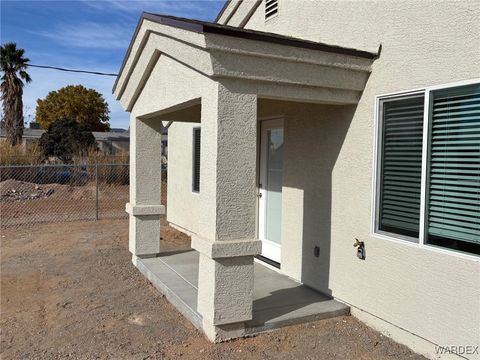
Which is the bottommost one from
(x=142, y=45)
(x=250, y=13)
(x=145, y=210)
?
(x=145, y=210)

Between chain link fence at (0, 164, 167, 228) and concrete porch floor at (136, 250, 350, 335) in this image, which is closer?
concrete porch floor at (136, 250, 350, 335)

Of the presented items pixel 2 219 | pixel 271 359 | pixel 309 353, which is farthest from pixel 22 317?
pixel 2 219

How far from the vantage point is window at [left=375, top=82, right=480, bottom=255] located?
12.0ft

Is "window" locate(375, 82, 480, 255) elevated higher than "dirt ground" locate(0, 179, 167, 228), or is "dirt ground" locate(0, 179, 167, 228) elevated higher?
"window" locate(375, 82, 480, 255)

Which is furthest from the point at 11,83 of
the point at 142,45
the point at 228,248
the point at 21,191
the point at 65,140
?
the point at 228,248

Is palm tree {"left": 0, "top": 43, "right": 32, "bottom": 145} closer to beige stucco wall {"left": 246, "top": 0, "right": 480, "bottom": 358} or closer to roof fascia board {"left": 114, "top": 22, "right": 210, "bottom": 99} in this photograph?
roof fascia board {"left": 114, "top": 22, "right": 210, "bottom": 99}

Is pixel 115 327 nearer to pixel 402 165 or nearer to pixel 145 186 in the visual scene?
pixel 145 186

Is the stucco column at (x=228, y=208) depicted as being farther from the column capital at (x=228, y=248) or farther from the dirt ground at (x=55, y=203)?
the dirt ground at (x=55, y=203)

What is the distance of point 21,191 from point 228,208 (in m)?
16.1

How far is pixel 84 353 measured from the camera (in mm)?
4199

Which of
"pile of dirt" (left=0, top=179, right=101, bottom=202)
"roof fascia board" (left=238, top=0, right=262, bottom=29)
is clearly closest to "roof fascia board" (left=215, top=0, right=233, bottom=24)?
"roof fascia board" (left=238, top=0, right=262, bottom=29)

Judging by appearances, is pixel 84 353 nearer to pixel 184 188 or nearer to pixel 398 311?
pixel 398 311

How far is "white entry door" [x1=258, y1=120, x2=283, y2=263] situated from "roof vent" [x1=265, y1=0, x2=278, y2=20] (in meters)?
1.70

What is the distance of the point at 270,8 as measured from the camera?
680 cm
